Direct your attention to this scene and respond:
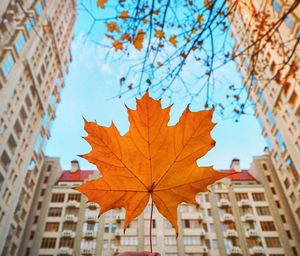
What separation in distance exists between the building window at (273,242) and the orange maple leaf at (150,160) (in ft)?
101

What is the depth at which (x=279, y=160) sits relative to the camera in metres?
27.0

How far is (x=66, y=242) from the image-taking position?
27438mm

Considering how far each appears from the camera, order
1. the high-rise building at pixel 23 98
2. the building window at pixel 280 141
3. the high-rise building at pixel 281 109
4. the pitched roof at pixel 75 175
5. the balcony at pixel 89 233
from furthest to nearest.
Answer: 1. the pitched roof at pixel 75 175
2. the balcony at pixel 89 233
3. the building window at pixel 280 141
4. the high-rise building at pixel 281 109
5. the high-rise building at pixel 23 98

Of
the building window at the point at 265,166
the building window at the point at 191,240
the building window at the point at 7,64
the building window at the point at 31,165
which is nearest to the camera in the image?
the building window at the point at 7,64

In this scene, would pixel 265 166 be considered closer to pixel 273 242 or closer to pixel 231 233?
pixel 273 242

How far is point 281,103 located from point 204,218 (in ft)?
46.0

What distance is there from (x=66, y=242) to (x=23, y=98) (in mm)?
15459

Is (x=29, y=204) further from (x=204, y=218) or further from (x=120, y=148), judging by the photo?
(x=120, y=148)

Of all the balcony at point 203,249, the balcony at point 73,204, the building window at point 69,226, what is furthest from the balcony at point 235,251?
the balcony at point 73,204

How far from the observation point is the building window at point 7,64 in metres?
17.5

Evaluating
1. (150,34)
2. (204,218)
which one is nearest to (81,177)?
(204,218)

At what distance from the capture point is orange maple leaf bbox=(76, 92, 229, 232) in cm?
71

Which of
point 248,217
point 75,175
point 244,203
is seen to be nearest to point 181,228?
point 248,217

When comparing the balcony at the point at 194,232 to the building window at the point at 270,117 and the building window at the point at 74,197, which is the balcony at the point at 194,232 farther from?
the building window at the point at 270,117
